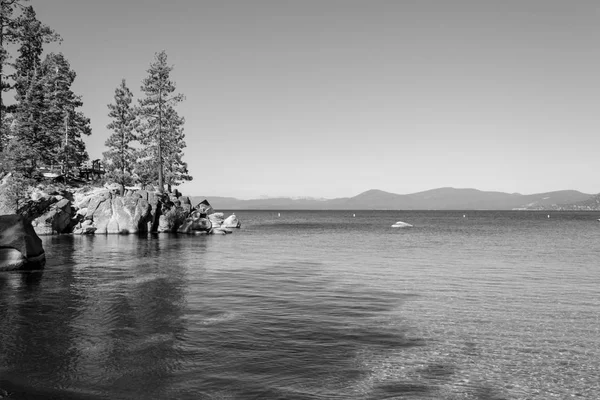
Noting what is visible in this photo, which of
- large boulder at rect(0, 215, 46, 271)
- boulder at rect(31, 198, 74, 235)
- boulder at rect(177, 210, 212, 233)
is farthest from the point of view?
boulder at rect(177, 210, 212, 233)

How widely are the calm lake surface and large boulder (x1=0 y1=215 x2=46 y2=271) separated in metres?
1.22

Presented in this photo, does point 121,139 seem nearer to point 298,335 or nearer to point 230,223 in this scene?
point 230,223

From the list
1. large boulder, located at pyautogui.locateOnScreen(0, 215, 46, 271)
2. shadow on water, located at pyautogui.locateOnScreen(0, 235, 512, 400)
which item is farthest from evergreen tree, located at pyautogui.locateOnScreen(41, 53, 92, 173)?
shadow on water, located at pyautogui.locateOnScreen(0, 235, 512, 400)

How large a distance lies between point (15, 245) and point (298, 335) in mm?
19381

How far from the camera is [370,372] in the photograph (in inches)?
A: 356

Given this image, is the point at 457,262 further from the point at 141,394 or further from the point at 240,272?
the point at 141,394

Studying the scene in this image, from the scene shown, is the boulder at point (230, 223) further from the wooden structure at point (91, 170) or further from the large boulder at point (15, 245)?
the large boulder at point (15, 245)

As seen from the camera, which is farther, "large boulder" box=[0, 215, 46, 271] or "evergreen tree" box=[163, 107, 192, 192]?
"evergreen tree" box=[163, 107, 192, 192]

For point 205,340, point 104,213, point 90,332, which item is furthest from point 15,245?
point 104,213

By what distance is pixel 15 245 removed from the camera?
23453 mm

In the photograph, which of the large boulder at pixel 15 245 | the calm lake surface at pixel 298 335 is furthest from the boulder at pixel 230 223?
the calm lake surface at pixel 298 335

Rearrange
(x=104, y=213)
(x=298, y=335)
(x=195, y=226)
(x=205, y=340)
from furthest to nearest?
(x=195, y=226), (x=104, y=213), (x=298, y=335), (x=205, y=340)

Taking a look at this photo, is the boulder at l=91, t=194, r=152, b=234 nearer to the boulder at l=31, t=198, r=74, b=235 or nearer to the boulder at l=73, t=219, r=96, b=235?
the boulder at l=73, t=219, r=96, b=235

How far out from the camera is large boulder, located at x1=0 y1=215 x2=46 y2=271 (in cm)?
2311
